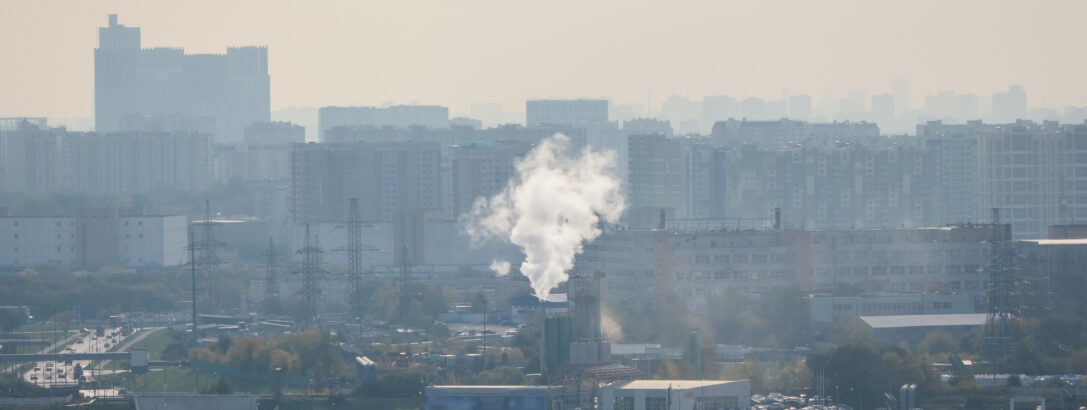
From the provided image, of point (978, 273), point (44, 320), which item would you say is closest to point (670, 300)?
point (978, 273)

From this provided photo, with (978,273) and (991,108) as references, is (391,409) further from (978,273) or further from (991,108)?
(991,108)

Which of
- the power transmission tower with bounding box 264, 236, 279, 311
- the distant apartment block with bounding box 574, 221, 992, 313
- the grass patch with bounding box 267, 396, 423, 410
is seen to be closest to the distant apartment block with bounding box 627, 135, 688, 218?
the power transmission tower with bounding box 264, 236, 279, 311

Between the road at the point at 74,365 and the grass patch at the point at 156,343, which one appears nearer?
the road at the point at 74,365

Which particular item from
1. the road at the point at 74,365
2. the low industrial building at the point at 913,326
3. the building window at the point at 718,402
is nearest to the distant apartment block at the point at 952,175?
the low industrial building at the point at 913,326

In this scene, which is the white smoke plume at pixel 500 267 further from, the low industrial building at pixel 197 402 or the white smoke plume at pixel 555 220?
the low industrial building at pixel 197 402

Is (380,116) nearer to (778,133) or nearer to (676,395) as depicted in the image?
(778,133)
